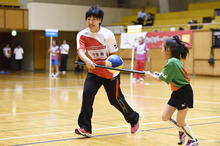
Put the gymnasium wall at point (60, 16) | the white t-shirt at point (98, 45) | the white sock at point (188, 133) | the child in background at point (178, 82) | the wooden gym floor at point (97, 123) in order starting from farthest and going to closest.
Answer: the gymnasium wall at point (60, 16) < the white t-shirt at point (98, 45) < the wooden gym floor at point (97, 123) < the white sock at point (188, 133) < the child in background at point (178, 82)

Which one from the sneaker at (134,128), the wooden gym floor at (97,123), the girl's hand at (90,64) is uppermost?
the girl's hand at (90,64)

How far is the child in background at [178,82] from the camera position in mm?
4703

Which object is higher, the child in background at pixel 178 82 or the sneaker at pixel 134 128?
the child in background at pixel 178 82

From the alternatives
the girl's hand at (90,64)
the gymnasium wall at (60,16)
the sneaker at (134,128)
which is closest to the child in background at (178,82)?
the girl's hand at (90,64)

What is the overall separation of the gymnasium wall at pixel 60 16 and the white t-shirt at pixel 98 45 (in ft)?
73.1

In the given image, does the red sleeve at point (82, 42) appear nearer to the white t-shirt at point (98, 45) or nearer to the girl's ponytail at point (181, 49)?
the white t-shirt at point (98, 45)

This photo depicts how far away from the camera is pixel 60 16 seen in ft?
94.3

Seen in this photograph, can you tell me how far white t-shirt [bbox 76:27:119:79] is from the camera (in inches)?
231

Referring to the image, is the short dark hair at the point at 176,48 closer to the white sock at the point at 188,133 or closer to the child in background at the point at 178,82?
the child in background at the point at 178,82

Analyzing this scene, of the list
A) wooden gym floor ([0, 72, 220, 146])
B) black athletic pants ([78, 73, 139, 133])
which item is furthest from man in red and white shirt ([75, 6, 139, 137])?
wooden gym floor ([0, 72, 220, 146])

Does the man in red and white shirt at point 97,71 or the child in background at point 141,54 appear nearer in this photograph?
the man in red and white shirt at point 97,71

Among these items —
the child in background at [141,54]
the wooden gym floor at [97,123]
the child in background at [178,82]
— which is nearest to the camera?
Answer: the child in background at [178,82]

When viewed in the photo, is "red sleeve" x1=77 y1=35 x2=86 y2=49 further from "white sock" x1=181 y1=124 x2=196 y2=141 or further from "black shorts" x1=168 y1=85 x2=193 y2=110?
"white sock" x1=181 y1=124 x2=196 y2=141

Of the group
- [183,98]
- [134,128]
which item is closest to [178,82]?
[183,98]
